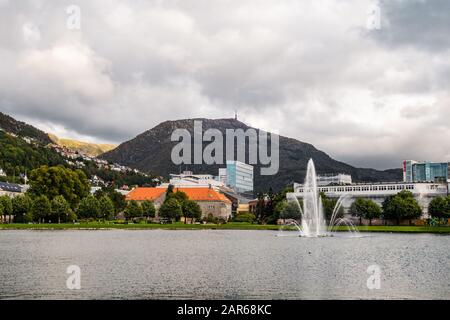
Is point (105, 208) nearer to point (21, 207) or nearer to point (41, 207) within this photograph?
point (21, 207)

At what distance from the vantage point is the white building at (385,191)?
534 feet

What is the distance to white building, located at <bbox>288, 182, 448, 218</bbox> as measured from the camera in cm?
16262

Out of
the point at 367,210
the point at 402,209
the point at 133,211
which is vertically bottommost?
the point at 133,211

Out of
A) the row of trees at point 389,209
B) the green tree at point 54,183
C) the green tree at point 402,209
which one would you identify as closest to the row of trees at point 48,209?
the green tree at point 54,183

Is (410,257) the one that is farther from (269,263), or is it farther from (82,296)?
(82,296)

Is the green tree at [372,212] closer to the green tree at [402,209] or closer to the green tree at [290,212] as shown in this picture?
the green tree at [402,209]

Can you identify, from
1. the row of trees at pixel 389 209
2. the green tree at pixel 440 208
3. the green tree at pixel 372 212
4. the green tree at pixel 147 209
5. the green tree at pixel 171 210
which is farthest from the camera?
the green tree at pixel 147 209

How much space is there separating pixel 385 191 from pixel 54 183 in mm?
98907

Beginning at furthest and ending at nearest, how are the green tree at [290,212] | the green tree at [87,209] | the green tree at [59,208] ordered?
1. the green tree at [87,209]
2. the green tree at [290,212]
3. the green tree at [59,208]

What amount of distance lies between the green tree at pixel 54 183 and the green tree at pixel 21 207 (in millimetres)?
4344

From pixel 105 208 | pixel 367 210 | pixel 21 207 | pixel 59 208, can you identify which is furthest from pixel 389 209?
pixel 21 207

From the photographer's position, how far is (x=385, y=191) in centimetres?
17225

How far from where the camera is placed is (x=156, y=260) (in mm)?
40656
